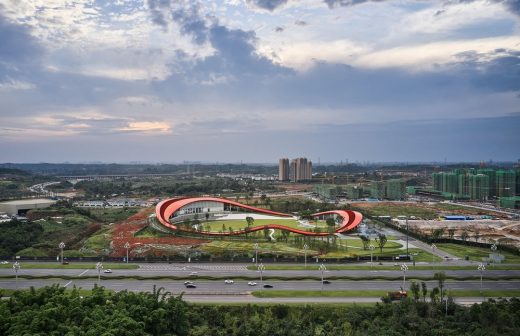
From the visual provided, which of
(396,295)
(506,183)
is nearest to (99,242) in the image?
(396,295)

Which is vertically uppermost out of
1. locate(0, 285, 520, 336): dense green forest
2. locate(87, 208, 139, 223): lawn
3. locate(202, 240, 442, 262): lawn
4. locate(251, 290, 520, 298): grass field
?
locate(0, 285, 520, 336): dense green forest

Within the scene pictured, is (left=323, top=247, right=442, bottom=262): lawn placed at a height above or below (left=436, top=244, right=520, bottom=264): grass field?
above

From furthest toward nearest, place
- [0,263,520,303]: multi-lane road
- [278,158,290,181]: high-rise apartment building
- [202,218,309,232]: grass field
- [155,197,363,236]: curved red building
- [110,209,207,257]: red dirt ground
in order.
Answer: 1. [278,158,290,181]: high-rise apartment building
2. [202,218,309,232]: grass field
3. [155,197,363,236]: curved red building
4. [110,209,207,257]: red dirt ground
5. [0,263,520,303]: multi-lane road

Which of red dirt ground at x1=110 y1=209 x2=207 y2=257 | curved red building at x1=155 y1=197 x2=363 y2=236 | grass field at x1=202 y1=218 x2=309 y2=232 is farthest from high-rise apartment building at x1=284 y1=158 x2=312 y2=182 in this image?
red dirt ground at x1=110 y1=209 x2=207 y2=257

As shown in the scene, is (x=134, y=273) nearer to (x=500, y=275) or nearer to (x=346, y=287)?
(x=346, y=287)

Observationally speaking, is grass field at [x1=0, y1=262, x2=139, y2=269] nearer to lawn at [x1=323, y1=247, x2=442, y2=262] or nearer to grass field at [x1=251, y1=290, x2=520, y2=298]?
grass field at [x1=251, y1=290, x2=520, y2=298]

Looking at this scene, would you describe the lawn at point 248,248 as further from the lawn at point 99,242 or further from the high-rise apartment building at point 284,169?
the high-rise apartment building at point 284,169

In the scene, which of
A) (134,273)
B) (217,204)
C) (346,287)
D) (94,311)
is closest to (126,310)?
(94,311)

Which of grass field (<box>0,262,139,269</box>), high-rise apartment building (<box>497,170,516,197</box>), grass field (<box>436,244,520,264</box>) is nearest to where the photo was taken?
grass field (<box>0,262,139,269</box>)
